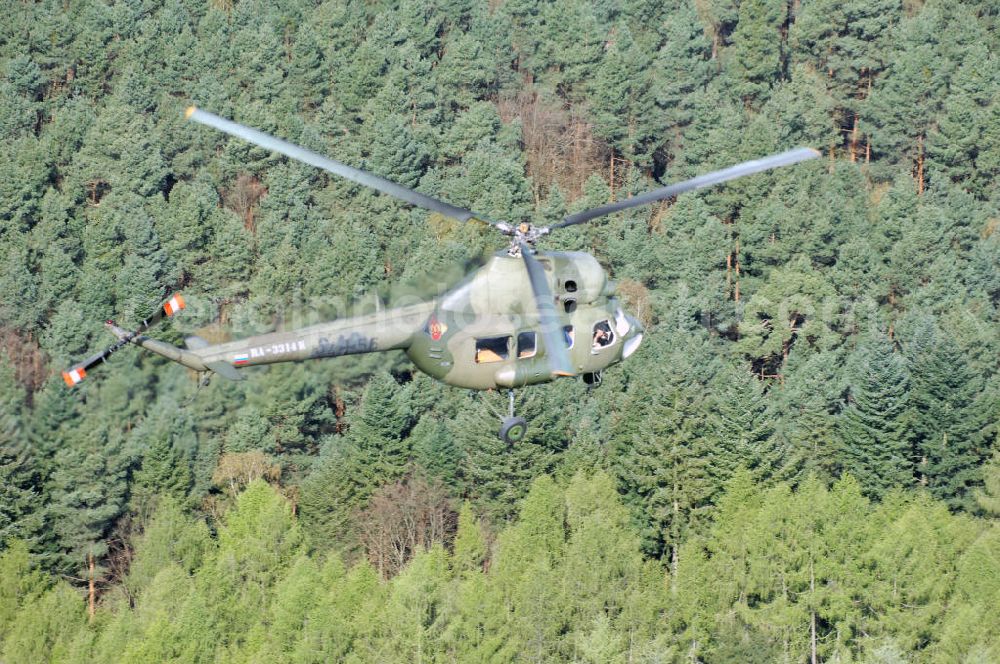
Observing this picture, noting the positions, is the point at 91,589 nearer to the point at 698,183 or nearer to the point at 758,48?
the point at 698,183

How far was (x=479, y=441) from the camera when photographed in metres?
85.5

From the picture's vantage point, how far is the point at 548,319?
43.0 m

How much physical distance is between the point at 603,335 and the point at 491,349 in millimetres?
2971

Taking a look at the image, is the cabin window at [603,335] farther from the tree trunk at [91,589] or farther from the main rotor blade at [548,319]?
the tree trunk at [91,589]

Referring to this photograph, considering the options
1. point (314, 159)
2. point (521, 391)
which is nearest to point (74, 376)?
point (314, 159)

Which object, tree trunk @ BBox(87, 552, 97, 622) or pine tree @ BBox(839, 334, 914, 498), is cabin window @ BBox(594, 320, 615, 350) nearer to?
pine tree @ BBox(839, 334, 914, 498)

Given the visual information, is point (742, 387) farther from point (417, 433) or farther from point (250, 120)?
point (250, 120)

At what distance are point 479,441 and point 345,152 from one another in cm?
4502

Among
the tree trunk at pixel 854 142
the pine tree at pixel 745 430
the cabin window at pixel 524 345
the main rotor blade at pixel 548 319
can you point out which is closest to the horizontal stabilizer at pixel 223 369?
the cabin window at pixel 524 345

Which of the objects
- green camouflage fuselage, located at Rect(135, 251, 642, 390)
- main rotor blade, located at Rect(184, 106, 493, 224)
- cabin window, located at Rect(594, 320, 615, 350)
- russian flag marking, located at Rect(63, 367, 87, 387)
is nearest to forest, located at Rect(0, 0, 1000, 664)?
green camouflage fuselage, located at Rect(135, 251, 642, 390)

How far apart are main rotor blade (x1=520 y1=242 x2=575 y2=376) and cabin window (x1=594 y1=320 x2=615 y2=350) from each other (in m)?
1.08

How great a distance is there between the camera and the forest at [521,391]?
250 feet

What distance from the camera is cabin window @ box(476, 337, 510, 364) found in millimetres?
42906

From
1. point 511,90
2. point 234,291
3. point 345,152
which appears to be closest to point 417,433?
point 234,291
